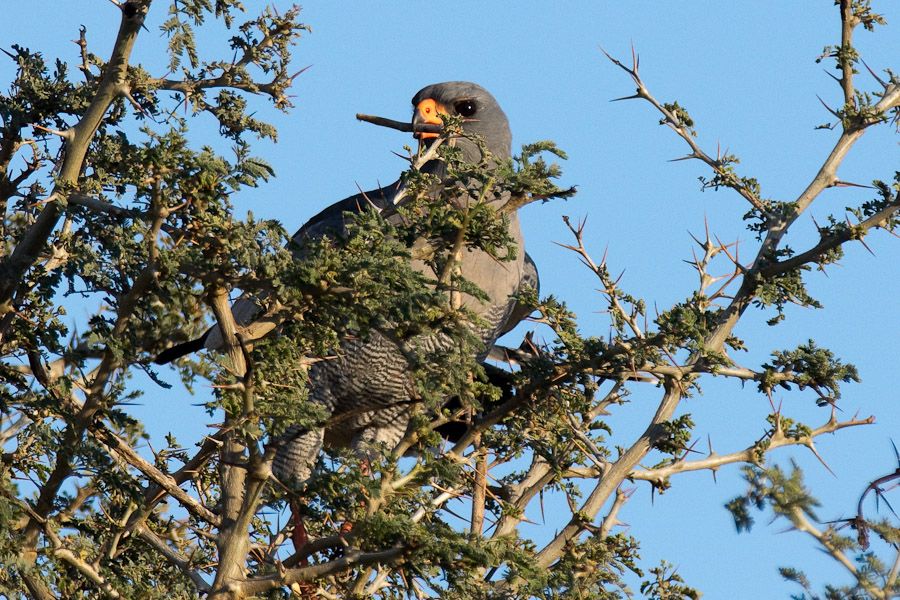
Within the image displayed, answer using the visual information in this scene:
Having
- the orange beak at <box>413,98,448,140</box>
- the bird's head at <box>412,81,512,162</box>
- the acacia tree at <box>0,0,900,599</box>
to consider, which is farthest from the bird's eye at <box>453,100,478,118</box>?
the acacia tree at <box>0,0,900,599</box>

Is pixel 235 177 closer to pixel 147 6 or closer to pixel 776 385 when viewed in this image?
pixel 147 6

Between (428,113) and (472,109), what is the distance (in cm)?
39

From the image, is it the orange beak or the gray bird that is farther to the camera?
the orange beak

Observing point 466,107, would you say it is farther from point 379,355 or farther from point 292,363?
point 292,363

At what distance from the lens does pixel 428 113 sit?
6.60 m

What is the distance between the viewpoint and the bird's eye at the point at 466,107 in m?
6.84

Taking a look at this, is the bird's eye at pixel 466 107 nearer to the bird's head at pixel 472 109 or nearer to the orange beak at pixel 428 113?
the bird's head at pixel 472 109

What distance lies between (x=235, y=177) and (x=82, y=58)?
4.09ft

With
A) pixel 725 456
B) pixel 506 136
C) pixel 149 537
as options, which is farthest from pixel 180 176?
pixel 506 136

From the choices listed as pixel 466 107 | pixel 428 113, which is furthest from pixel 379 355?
pixel 466 107

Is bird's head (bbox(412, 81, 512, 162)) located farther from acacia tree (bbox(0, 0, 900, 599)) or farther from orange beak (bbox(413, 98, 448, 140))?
acacia tree (bbox(0, 0, 900, 599))

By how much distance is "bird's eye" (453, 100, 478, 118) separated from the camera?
684cm

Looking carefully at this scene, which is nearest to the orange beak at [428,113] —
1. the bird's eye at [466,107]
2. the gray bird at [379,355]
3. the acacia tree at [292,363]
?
the gray bird at [379,355]

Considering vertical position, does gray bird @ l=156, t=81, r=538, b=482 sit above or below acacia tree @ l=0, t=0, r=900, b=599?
above
